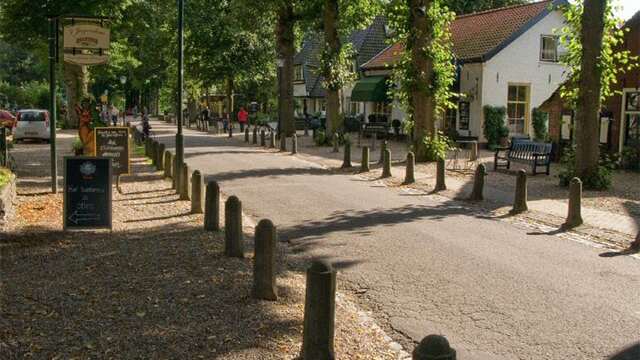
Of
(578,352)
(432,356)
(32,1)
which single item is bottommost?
(578,352)

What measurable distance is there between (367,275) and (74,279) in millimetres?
3341

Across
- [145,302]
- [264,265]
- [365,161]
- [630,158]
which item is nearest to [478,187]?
[365,161]

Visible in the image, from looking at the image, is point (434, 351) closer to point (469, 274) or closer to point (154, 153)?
point (469, 274)

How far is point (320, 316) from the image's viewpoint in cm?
498

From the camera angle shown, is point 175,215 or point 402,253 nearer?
point 402,253

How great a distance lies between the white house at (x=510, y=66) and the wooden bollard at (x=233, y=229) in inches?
914

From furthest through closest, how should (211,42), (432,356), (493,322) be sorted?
(211,42)
(493,322)
(432,356)

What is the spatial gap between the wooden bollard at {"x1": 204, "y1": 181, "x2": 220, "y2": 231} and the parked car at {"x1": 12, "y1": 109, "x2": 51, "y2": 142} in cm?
2375

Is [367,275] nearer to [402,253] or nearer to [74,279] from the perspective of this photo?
[402,253]

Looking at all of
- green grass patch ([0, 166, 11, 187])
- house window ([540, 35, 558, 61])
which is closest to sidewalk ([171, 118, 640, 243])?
green grass patch ([0, 166, 11, 187])

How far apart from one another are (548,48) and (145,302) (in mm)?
30318

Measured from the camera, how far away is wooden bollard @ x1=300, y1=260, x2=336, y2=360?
196 inches

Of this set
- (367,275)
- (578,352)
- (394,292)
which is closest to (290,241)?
(367,275)

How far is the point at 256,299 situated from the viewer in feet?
21.4
